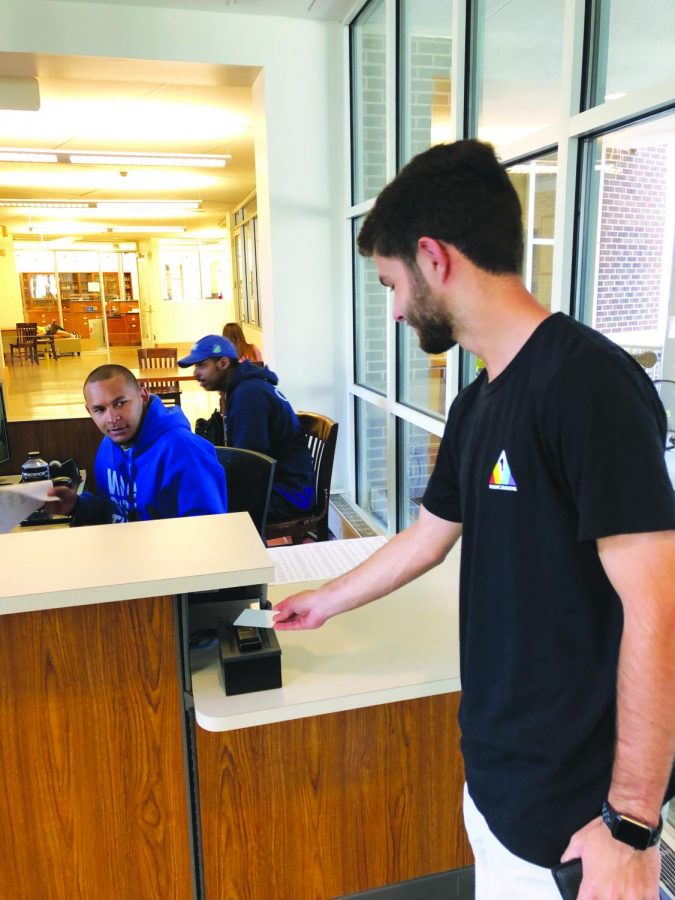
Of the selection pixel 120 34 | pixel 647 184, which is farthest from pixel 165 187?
pixel 647 184

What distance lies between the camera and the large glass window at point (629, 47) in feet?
5.57

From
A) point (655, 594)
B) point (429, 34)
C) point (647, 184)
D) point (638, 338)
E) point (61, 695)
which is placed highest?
point (429, 34)

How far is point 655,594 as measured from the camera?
705 mm

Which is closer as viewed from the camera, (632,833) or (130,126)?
(632,833)

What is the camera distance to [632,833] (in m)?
0.75

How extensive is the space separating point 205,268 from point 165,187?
21.3 ft

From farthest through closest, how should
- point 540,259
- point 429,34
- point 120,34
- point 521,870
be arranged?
1. point 120,34
2. point 429,34
3. point 540,259
4. point 521,870

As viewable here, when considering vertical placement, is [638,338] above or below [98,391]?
above

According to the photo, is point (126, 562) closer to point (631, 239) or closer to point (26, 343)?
point (631, 239)

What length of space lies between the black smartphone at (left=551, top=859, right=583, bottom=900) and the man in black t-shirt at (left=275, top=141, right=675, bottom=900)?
20 millimetres

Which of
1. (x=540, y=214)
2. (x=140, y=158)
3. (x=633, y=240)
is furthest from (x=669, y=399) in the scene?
(x=140, y=158)

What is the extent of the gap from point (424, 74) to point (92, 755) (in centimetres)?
334

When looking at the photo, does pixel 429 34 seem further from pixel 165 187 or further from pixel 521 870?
pixel 165 187

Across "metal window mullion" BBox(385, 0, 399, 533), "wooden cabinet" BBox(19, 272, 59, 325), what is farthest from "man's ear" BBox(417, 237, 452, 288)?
"wooden cabinet" BBox(19, 272, 59, 325)
